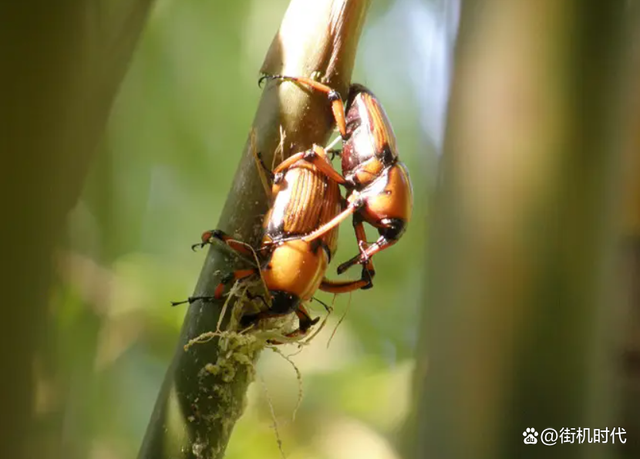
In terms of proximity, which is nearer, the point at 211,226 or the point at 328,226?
the point at 328,226

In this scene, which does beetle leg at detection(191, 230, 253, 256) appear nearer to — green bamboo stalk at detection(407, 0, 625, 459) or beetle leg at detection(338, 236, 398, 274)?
beetle leg at detection(338, 236, 398, 274)

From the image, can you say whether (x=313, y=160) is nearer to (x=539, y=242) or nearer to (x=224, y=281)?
(x=224, y=281)

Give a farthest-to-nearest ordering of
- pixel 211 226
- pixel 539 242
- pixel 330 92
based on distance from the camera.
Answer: pixel 211 226 < pixel 539 242 < pixel 330 92

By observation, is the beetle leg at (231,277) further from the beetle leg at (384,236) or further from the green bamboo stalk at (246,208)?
the beetle leg at (384,236)

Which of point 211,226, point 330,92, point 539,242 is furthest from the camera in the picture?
point 211,226

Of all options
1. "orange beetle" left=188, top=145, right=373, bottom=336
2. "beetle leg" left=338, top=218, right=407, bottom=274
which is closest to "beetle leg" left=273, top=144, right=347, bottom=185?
"orange beetle" left=188, top=145, right=373, bottom=336

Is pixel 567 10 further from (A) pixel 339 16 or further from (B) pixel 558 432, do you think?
(B) pixel 558 432

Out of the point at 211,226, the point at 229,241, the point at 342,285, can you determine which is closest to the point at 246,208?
the point at 229,241

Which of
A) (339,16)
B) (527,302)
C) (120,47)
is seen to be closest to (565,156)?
(527,302)
